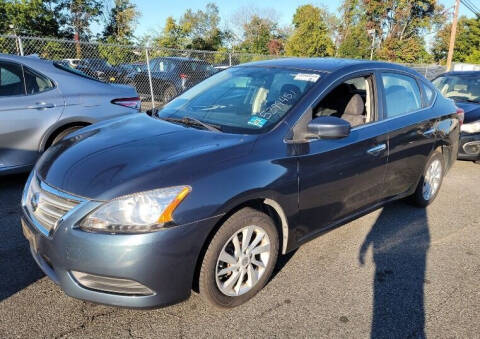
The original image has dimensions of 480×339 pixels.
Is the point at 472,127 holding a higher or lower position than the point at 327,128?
lower

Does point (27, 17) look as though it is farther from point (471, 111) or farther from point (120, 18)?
point (471, 111)

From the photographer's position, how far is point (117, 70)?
993 cm

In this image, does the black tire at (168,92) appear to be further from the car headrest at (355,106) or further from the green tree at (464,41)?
the green tree at (464,41)

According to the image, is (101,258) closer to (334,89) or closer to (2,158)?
(334,89)

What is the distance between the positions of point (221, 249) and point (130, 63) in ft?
30.1

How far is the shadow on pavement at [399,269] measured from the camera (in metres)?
2.51

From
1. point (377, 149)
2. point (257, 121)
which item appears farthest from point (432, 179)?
point (257, 121)

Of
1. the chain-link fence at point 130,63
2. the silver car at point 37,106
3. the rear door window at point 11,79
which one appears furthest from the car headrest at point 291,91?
the chain-link fence at point 130,63

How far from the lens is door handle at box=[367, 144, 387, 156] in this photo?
3.34 metres

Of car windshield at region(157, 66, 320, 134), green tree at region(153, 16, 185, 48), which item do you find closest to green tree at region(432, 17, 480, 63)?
green tree at region(153, 16, 185, 48)

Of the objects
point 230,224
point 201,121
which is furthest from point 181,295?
point 201,121

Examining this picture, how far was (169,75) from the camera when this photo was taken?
439 inches

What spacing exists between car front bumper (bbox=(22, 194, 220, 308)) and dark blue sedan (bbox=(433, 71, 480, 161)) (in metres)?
5.81

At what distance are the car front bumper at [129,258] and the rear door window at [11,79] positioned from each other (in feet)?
9.48
